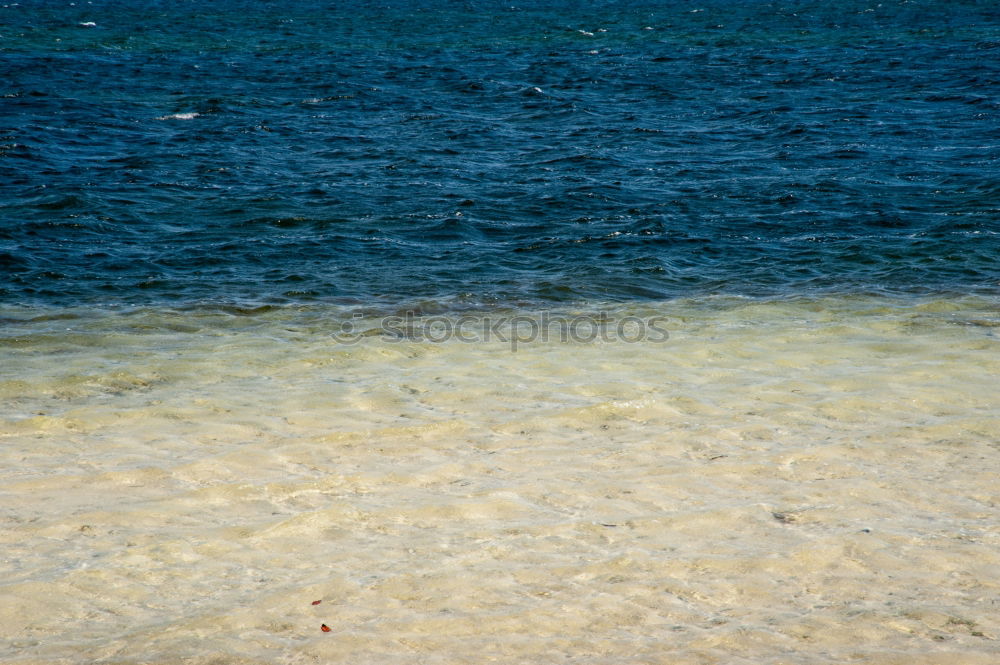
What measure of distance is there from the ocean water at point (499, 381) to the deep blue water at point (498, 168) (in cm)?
12

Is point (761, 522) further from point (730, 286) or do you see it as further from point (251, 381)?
point (730, 286)

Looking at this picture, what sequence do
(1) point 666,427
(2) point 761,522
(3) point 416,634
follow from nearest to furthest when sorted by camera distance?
(3) point 416,634, (2) point 761,522, (1) point 666,427

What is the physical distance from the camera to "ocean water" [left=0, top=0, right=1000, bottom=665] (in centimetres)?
511

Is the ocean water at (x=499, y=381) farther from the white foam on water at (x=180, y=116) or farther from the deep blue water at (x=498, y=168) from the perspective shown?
the white foam on water at (x=180, y=116)

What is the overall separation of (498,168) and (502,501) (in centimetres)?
1423

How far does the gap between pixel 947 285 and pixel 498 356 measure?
6490mm

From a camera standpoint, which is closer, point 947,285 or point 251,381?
point 251,381

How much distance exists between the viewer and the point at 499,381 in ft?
29.5

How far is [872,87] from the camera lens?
27.3 m

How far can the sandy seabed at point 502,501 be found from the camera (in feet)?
16.0

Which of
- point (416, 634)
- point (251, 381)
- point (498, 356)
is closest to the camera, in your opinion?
point (416, 634)

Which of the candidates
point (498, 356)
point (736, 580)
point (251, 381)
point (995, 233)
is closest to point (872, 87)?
point (995, 233)

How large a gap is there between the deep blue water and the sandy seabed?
3.21 meters

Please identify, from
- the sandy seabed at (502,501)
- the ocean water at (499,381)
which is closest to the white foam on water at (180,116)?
the ocean water at (499,381)
